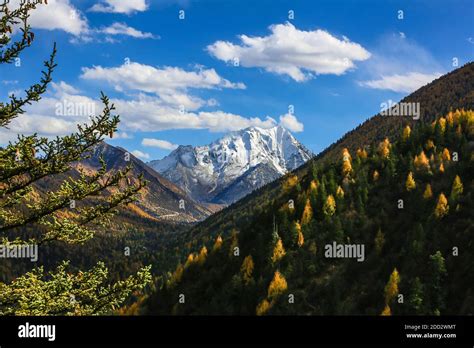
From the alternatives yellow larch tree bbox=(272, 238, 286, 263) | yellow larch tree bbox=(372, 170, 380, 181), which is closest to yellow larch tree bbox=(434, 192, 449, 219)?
yellow larch tree bbox=(372, 170, 380, 181)

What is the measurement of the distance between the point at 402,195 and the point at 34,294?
114809mm

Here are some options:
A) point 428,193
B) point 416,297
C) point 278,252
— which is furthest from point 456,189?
point 278,252

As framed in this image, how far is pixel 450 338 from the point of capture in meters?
12.1

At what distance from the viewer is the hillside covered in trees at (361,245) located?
94.0 m

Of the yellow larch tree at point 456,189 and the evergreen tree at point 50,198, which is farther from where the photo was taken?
the yellow larch tree at point 456,189

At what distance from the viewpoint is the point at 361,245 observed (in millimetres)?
108000

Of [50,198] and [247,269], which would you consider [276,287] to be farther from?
[50,198]

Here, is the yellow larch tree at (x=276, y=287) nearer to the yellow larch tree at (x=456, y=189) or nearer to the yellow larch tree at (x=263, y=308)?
the yellow larch tree at (x=263, y=308)

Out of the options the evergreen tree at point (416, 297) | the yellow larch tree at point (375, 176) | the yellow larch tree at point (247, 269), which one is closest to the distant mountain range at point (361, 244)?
the evergreen tree at point (416, 297)

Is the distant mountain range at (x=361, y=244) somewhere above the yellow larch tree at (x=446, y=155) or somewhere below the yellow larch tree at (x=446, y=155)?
below

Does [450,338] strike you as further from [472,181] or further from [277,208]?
[277,208]

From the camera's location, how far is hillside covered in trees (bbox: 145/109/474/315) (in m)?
94.0

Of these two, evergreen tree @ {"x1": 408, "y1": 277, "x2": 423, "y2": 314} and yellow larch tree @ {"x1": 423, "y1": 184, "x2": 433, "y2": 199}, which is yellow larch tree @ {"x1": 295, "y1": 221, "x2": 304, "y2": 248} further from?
yellow larch tree @ {"x1": 423, "y1": 184, "x2": 433, "y2": 199}

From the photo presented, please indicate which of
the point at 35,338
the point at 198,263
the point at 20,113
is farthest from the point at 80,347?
the point at 198,263
